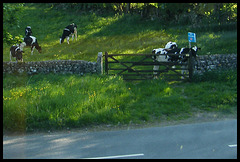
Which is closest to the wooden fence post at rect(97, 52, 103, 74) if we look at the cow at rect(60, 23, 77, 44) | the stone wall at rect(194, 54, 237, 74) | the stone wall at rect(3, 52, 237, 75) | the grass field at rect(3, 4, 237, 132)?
the stone wall at rect(3, 52, 237, 75)

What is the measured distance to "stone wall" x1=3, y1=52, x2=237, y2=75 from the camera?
15031 millimetres

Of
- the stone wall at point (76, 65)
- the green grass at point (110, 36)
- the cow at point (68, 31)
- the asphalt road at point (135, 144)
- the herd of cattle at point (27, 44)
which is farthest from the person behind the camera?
the cow at point (68, 31)

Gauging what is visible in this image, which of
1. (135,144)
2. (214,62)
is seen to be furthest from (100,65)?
(135,144)

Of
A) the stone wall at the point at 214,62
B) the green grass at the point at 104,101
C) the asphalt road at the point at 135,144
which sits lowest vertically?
the asphalt road at the point at 135,144

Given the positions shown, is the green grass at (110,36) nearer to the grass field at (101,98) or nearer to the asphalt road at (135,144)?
the grass field at (101,98)

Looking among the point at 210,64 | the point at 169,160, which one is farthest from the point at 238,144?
the point at 210,64

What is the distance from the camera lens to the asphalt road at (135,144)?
6.88 m

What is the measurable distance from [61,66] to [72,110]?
623 cm

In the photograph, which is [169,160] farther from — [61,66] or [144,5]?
[144,5]

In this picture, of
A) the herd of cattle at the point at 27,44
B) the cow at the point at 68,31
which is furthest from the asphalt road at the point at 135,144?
the cow at the point at 68,31

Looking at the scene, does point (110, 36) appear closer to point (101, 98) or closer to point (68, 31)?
point (68, 31)

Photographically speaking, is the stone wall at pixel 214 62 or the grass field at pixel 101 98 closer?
the grass field at pixel 101 98

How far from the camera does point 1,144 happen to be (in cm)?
761

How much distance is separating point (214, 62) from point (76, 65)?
7489 mm
